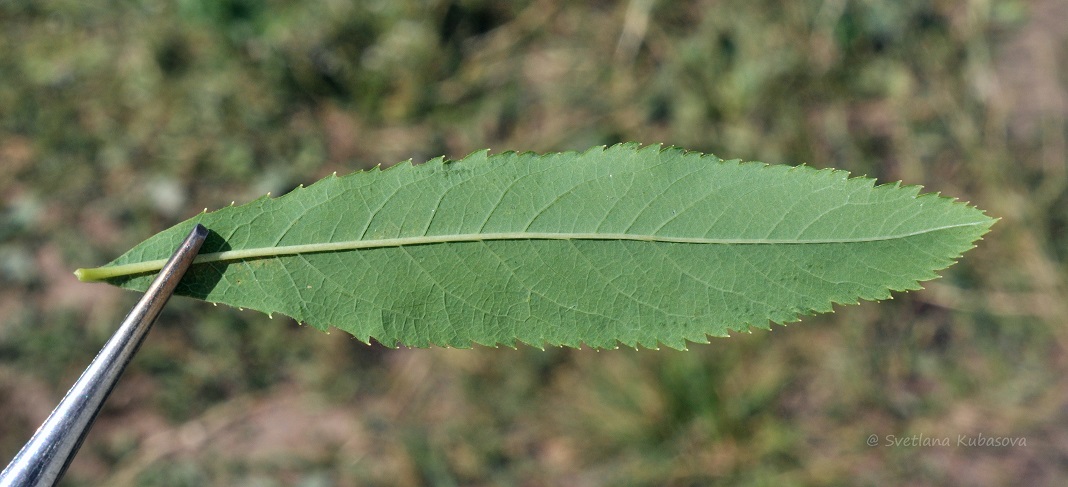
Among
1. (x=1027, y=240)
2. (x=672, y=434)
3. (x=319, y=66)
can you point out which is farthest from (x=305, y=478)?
(x=1027, y=240)

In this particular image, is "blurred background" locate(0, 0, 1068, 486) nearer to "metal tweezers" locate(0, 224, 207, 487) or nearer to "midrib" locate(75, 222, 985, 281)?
"midrib" locate(75, 222, 985, 281)

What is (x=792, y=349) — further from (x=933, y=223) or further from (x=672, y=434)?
(x=933, y=223)

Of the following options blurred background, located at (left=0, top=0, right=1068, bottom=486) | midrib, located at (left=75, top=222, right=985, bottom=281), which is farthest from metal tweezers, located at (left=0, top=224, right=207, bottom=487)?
blurred background, located at (left=0, top=0, right=1068, bottom=486)

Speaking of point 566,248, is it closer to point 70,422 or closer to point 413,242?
point 413,242

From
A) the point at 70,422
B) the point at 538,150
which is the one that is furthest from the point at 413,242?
the point at 538,150

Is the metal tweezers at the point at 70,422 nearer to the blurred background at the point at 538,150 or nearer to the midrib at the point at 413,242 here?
the midrib at the point at 413,242

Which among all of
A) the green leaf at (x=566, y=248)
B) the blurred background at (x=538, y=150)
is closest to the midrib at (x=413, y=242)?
the green leaf at (x=566, y=248)
